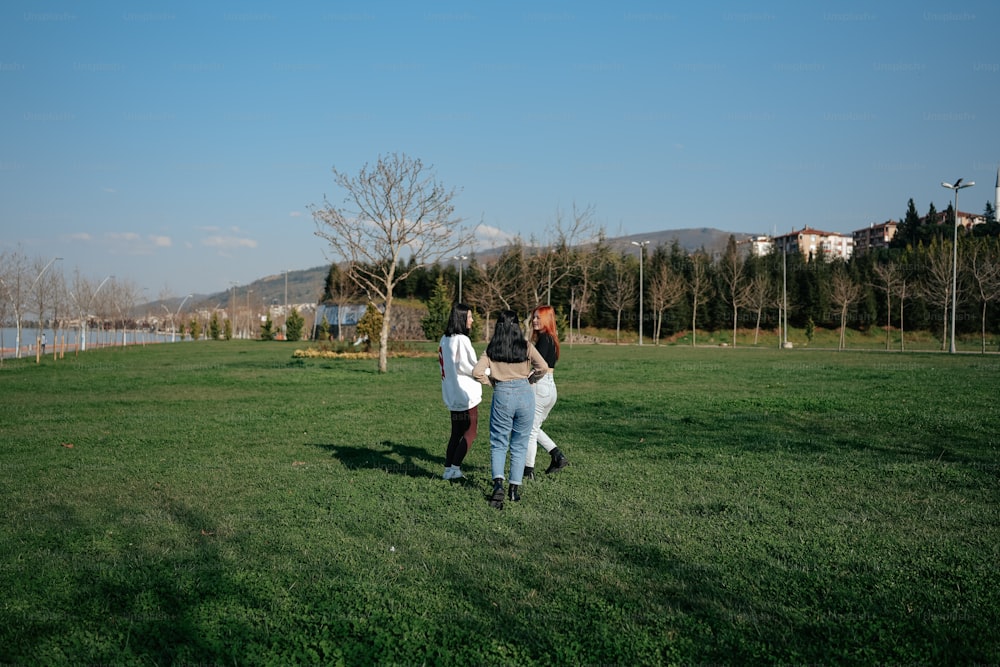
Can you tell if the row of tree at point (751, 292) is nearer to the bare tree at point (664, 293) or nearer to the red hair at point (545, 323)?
the bare tree at point (664, 293)

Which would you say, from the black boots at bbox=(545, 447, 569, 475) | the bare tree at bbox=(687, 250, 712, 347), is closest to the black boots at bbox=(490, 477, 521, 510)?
the black boots at bbox=(545, 447, 569, 475)

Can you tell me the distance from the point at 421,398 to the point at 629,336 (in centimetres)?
6331

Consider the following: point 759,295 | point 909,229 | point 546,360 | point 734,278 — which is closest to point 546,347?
point 546,360

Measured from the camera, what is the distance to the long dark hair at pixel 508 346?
6254 millimetres

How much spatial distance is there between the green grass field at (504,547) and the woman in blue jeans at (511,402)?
0.40 meters

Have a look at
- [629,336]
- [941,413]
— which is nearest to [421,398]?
[941,413]

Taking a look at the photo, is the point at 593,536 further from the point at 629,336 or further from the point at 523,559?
the point at 629,336

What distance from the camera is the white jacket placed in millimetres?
6961

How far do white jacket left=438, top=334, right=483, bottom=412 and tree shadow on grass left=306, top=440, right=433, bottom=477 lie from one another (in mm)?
1060

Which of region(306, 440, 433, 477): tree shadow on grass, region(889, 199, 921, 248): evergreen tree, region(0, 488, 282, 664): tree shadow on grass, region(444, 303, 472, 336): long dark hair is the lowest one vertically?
region(306, 440, 433, 477): tree shadow on grass

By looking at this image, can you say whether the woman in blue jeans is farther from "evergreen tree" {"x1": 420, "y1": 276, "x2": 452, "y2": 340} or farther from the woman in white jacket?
"evergreen tree" {"x1": 420, "y1": 276, "x2": 452, "y2": 340}

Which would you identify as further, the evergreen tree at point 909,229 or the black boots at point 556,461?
the evergreen tree at point 909,229

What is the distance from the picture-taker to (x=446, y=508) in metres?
5.98

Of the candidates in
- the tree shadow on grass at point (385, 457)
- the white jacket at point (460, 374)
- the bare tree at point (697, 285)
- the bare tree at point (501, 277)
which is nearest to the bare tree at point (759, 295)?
the bare tree at point (697, 285)
